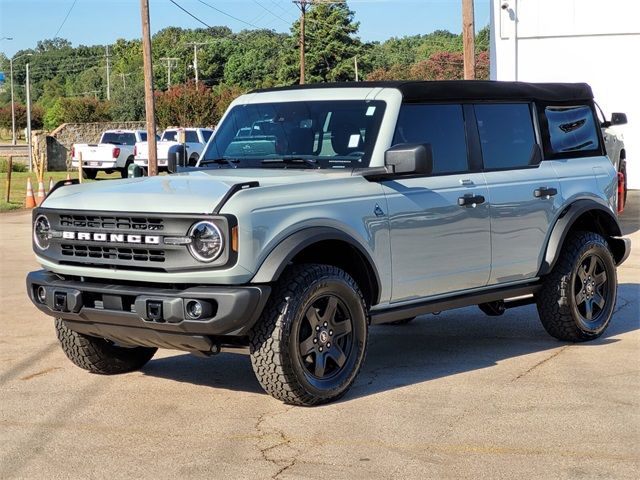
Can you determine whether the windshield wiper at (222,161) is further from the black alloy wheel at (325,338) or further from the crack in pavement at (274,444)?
the crack in pavement at (274,444)

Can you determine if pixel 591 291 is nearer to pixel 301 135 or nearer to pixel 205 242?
pixel 301 135

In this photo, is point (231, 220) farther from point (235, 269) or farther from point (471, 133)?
point (471, 133)

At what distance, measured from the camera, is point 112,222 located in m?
6.61

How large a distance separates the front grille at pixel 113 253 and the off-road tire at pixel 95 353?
2.22 feet

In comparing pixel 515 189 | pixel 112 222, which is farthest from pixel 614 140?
pixel 112 222

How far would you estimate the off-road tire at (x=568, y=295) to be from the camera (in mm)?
8547

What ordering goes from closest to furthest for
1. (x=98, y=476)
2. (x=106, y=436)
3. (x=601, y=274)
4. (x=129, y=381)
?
(x=98, y=476)
(x=106, y=436)
(x=129, y=381)
(x=601, y=274)

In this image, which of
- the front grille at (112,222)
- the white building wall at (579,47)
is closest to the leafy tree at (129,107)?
the white building wall at (579,47)

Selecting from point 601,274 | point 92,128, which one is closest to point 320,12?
point 92,128

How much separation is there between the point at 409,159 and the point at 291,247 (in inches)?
39.3

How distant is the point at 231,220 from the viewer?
6.20 m

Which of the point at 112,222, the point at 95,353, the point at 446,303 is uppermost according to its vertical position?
the point at 112,222

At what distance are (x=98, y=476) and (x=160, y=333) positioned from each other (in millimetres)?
1211

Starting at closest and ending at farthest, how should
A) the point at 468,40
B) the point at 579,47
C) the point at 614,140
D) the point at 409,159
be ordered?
the point at 409,159
the point at 614,140
the point at 468,40
the point at 579,47
